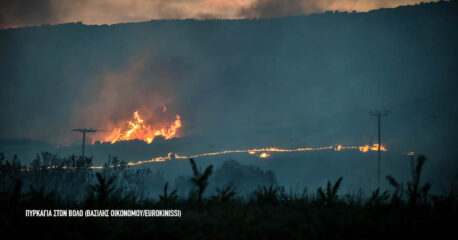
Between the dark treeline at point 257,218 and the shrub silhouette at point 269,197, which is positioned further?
the shrub silhouette at point 269,197

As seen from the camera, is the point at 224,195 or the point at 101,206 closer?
the point at 101,206

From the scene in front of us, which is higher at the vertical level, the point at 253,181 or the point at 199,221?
the point at 199,221

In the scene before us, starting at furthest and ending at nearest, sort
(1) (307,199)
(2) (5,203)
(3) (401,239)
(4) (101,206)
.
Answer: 1. (1) (307,199)
2. (2) (5,203)
3. (4) (101,206)
4. (3) (401,239)

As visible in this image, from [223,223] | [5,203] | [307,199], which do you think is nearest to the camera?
[223,223]

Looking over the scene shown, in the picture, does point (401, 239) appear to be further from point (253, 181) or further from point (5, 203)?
point (253, 181)

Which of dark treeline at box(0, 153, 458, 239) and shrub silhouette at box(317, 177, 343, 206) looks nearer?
dark treeline at box(0, 153, 458, 239)

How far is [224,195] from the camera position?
1109 centimetres

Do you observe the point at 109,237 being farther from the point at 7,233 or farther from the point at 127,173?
the point at 127,173

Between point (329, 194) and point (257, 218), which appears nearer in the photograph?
point (257, 218)

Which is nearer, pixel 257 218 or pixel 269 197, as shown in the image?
pixel 257 218

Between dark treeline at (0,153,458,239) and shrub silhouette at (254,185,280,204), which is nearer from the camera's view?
dark treeline at (0,153,458,239)

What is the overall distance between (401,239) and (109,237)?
17.1 ft

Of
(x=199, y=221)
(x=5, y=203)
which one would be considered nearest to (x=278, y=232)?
(x=199, y=221)

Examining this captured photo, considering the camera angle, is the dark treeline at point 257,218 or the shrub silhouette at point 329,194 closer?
the dark treeline at point 257,218
